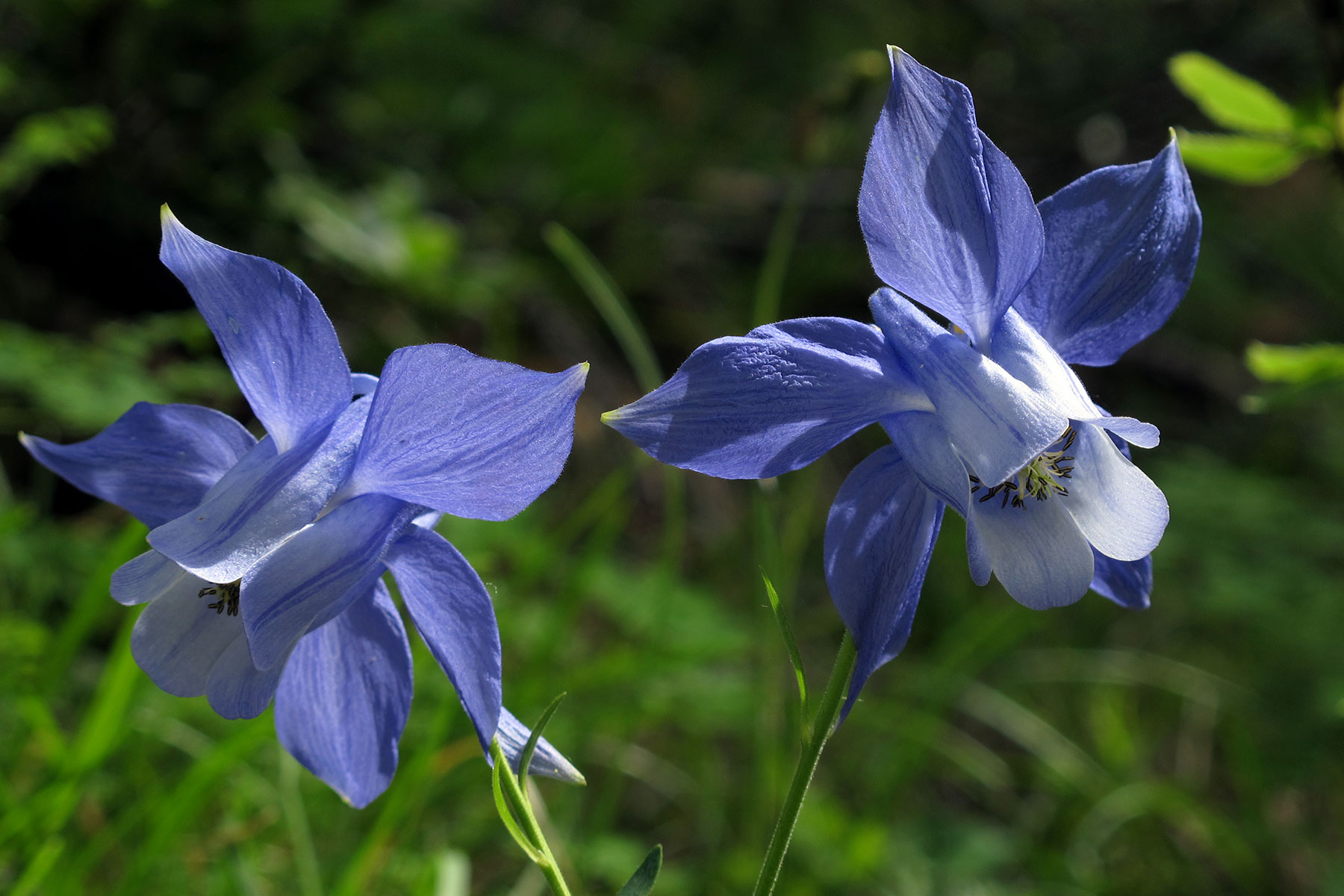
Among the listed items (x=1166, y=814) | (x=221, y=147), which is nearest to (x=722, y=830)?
(x=1166, y=814)

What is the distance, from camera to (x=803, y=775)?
0.59 metres

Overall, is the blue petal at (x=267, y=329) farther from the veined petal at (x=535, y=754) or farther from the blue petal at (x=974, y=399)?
the blue petal at (x=974, y=399)

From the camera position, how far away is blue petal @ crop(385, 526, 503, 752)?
0.63 meters

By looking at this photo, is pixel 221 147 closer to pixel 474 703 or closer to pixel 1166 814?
pixel 474 703

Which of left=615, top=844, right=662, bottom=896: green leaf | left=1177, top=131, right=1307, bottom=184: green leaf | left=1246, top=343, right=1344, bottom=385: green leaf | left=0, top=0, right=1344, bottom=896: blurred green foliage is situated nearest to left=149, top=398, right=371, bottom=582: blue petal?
left=615, top=844, right=662, bottom=896: green leaf

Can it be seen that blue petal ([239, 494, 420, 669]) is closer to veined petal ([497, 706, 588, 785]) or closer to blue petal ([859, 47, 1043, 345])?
veined petal ([497, 706, 588, 785])

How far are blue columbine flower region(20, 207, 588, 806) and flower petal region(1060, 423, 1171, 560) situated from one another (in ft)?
1.25

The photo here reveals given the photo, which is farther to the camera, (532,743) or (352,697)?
(352,697)

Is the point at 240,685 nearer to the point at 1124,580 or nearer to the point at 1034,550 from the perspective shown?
the point at 1034,550

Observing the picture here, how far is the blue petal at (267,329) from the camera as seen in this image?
65 cm

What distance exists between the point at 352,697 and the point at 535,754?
177mm

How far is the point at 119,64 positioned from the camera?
2.69 meters

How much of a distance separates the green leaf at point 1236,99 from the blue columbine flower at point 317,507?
3.65 feet

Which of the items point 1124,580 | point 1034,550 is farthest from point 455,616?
point 1124,580
